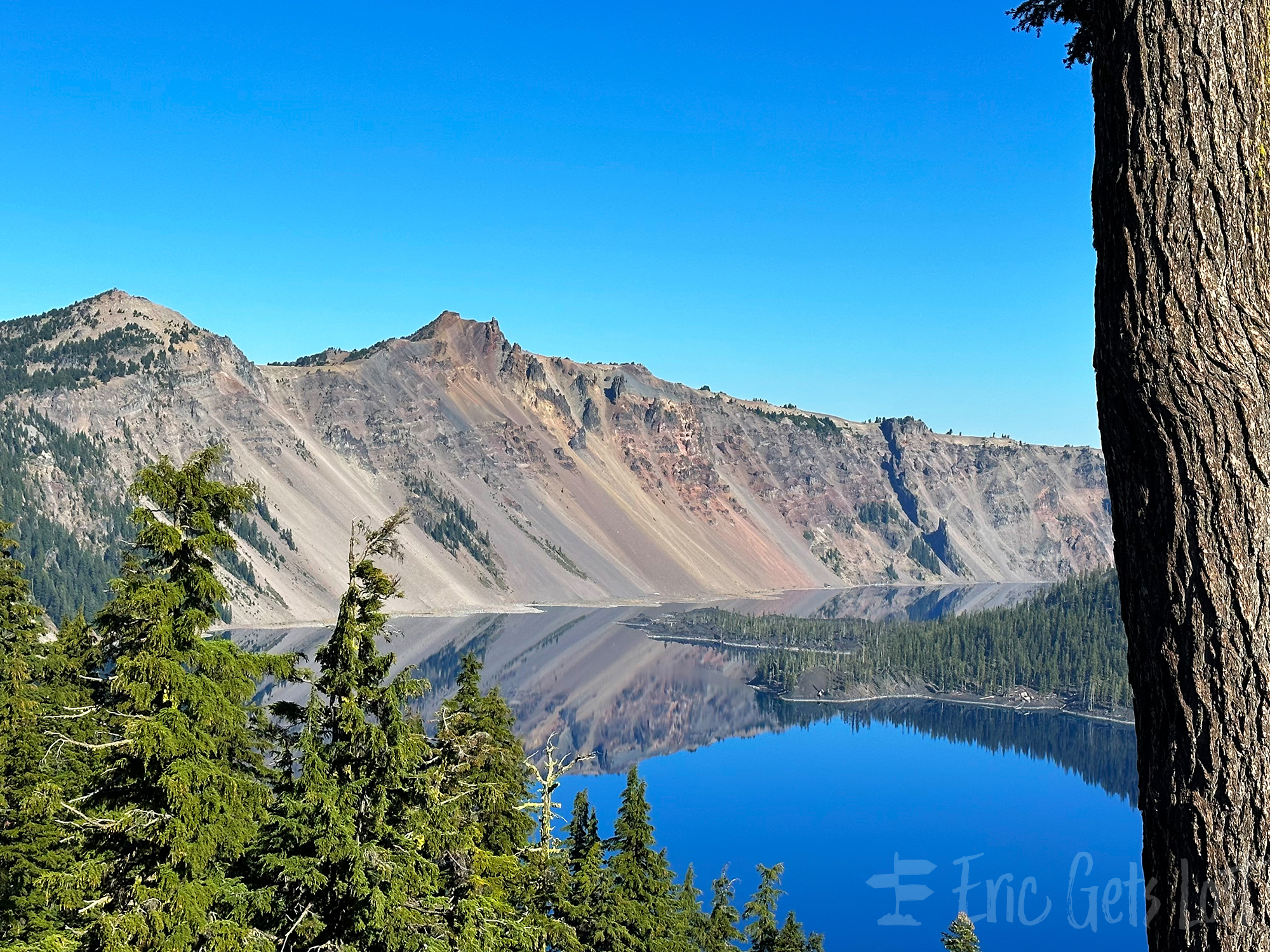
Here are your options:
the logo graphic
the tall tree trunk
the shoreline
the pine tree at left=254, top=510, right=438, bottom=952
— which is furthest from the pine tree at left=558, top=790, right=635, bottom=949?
the shoreline

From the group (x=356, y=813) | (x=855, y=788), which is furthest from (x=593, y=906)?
(x=855, y=788)

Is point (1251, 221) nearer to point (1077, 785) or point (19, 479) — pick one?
point (1077, 785)

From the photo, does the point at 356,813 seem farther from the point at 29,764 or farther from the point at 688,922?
the point at 688,922

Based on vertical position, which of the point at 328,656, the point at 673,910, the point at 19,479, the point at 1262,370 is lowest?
the point at 673,910

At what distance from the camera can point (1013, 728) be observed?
12081 cm

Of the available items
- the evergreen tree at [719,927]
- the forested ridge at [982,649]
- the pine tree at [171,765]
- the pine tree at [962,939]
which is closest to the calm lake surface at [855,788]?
the forested ridge at [982,649]

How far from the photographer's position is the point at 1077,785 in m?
93.8

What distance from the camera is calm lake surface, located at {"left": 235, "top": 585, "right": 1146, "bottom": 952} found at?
65.1 m

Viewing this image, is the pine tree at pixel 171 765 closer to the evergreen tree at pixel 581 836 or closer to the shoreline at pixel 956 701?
the evergreen tree at pixel 581 836

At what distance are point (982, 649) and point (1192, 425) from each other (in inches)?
6177

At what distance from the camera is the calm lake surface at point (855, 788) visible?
65125 millimetres

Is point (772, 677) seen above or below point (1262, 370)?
below

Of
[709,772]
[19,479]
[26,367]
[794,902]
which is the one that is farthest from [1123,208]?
[26,367]

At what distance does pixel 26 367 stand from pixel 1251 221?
22596cm
